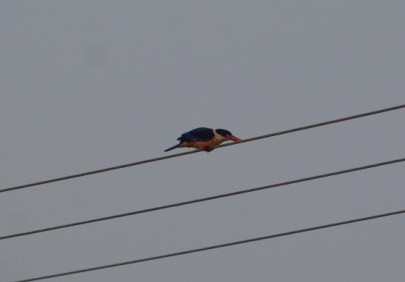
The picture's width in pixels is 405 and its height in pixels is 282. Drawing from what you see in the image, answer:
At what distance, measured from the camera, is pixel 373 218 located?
14.3 m

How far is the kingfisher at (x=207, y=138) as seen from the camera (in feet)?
52.9

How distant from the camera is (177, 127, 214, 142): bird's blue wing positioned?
53.1 ft

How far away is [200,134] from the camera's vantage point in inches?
639

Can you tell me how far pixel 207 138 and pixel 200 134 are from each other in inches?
3.8

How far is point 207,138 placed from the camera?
1617 centimetres

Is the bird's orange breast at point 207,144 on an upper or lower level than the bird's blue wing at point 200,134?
lower

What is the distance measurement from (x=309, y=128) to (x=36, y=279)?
3.34 metres

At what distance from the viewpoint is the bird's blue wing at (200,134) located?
16.2 m

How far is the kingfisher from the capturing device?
52.9 feet

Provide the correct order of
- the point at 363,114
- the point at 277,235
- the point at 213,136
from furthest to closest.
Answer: the point at 213,136, the point at 277,235, the point at 363,114

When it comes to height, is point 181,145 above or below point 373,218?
above

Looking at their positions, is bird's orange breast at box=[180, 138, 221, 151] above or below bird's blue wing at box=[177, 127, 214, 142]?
below

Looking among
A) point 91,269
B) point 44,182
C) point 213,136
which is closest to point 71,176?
point 44,182

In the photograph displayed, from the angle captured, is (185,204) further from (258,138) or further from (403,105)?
(403,105)
